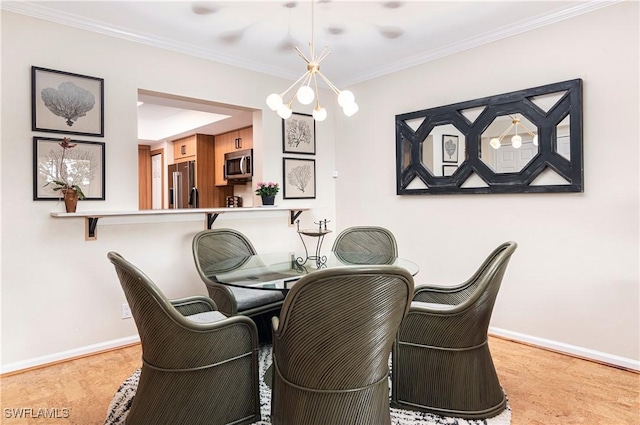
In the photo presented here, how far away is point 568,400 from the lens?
2301 mm

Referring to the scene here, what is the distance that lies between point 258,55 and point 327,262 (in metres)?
2.23

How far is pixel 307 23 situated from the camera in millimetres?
3096

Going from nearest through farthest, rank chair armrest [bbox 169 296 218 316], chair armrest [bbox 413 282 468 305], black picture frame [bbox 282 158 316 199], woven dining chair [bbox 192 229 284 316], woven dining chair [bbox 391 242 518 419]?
woven dining chair [bbox 391 242 518 419] → chair armrest [bbox 169 296 218 316] → chair armrest [bbox 413 282 468 305] → woven dining chair [bbox 192 229 284 316] → black picture frame [bbox 282 158 316 199]

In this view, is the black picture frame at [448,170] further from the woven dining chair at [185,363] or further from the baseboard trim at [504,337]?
the woven dining chair at [185,363]

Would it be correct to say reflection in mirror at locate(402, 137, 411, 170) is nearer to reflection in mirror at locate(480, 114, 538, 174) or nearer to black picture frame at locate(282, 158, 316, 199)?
reflection in mirror at locate(480, 114, 538, 174)

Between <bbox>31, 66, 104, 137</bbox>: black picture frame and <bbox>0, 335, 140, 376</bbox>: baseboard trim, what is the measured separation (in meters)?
1.60

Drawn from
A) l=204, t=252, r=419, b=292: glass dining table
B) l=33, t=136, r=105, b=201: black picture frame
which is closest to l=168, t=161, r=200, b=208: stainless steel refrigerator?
l=33, t=136, r=105, b=201: black picture frame

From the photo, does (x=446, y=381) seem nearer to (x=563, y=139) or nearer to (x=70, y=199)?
(x=563, y=139)

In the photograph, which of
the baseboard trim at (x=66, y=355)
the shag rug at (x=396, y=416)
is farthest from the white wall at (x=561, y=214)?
the baseboard trim at (x=66, y=355)

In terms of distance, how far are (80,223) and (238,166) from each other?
2.91 meters

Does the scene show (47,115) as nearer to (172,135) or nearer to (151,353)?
(151,353)

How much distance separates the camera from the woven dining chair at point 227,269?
2694 mm

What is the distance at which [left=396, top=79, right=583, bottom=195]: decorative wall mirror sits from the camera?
2.94 metres

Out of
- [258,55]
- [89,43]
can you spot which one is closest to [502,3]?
[258,55]
